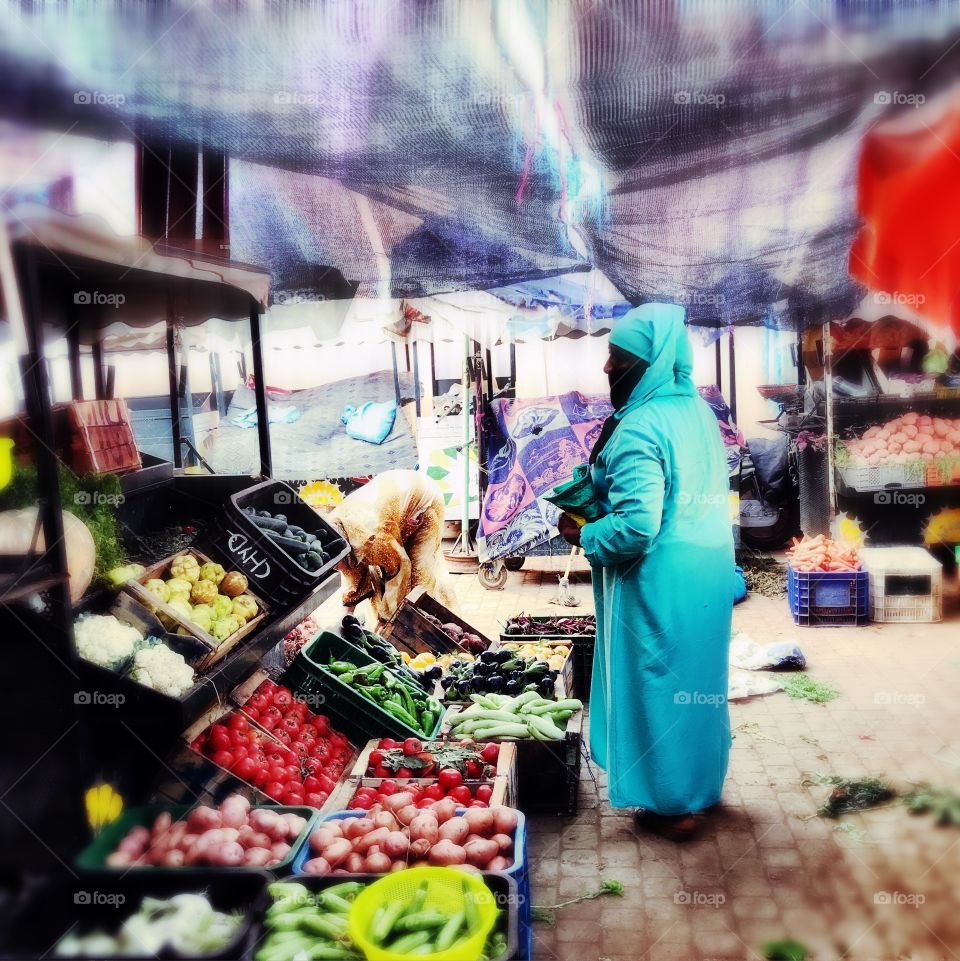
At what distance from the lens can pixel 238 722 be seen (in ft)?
12.0

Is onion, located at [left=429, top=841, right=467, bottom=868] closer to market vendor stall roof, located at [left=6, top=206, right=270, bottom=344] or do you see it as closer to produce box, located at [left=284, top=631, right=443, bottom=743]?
produce box, located at [left=284, top=631, right=443, bottom=743]

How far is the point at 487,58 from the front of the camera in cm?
304

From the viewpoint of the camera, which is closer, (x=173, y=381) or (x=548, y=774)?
(x=548, y=774)

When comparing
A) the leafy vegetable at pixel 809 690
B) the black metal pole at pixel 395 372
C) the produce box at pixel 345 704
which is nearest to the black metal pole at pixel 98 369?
the produce box at pixel 345 704

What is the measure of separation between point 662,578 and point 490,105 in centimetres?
186

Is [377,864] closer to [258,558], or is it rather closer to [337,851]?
[337,851]

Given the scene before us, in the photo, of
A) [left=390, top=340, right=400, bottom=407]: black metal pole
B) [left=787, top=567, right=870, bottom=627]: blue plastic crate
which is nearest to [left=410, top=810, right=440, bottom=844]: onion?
[left=390, top=340, right=400, bottom=407]: black metal pole

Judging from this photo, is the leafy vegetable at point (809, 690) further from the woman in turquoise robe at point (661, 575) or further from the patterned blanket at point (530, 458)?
the patterned blanket at point (530, 458)

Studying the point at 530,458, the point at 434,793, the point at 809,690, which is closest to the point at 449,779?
the point at 434,793

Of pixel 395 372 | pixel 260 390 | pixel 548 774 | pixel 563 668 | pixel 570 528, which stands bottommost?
pixel 548 774

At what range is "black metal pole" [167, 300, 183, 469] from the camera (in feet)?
13.8

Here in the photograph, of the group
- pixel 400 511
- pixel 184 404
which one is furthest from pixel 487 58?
pixel 400 511

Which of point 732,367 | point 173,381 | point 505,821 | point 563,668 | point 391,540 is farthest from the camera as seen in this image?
point 391,540

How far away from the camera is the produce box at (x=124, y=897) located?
2533 millimetres
